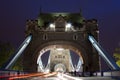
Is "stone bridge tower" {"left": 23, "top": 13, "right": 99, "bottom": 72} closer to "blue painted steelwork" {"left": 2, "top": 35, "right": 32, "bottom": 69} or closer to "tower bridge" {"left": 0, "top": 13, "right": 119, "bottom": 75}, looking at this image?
"tower bridge" {"left": 0, "top": 13, "right": 119, "bottom": 75}

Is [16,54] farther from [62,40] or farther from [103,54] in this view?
[103,54]

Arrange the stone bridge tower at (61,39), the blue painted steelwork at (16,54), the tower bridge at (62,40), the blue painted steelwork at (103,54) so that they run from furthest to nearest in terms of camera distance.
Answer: the stone bridge tower at (61,39), the tower bridge at (62,40), the blue painted steelwork at (103,54), the blue painted steelwork at (16,54)

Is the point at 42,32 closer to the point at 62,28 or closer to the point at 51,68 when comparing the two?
the point at 62,28

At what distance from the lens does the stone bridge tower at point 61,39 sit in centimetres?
5919

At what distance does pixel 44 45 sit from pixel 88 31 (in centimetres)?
1097

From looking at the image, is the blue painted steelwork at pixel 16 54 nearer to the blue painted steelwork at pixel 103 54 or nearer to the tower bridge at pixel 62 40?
the tower bridge at pixel 62 40

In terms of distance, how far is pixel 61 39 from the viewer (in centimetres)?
6028

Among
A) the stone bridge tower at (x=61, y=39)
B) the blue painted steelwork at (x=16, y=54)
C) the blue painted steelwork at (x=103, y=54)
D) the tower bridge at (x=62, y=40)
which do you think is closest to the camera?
the blue painted steelwork at (x=16, y=54)

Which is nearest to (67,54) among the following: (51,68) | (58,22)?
(51,68)

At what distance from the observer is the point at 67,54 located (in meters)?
112

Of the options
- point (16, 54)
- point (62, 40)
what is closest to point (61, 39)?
point (62, 40)

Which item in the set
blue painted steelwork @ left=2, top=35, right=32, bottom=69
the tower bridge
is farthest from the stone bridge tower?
blue painted steelwork @ left=2, top=35, right=32, bottom=69

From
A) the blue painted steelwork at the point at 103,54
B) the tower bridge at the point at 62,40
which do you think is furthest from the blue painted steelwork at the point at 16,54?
the blue painted steelwork at the point at 103,54

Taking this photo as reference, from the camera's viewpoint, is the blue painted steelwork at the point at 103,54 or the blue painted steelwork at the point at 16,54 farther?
the blue painted steelwork at the point at 103,54
